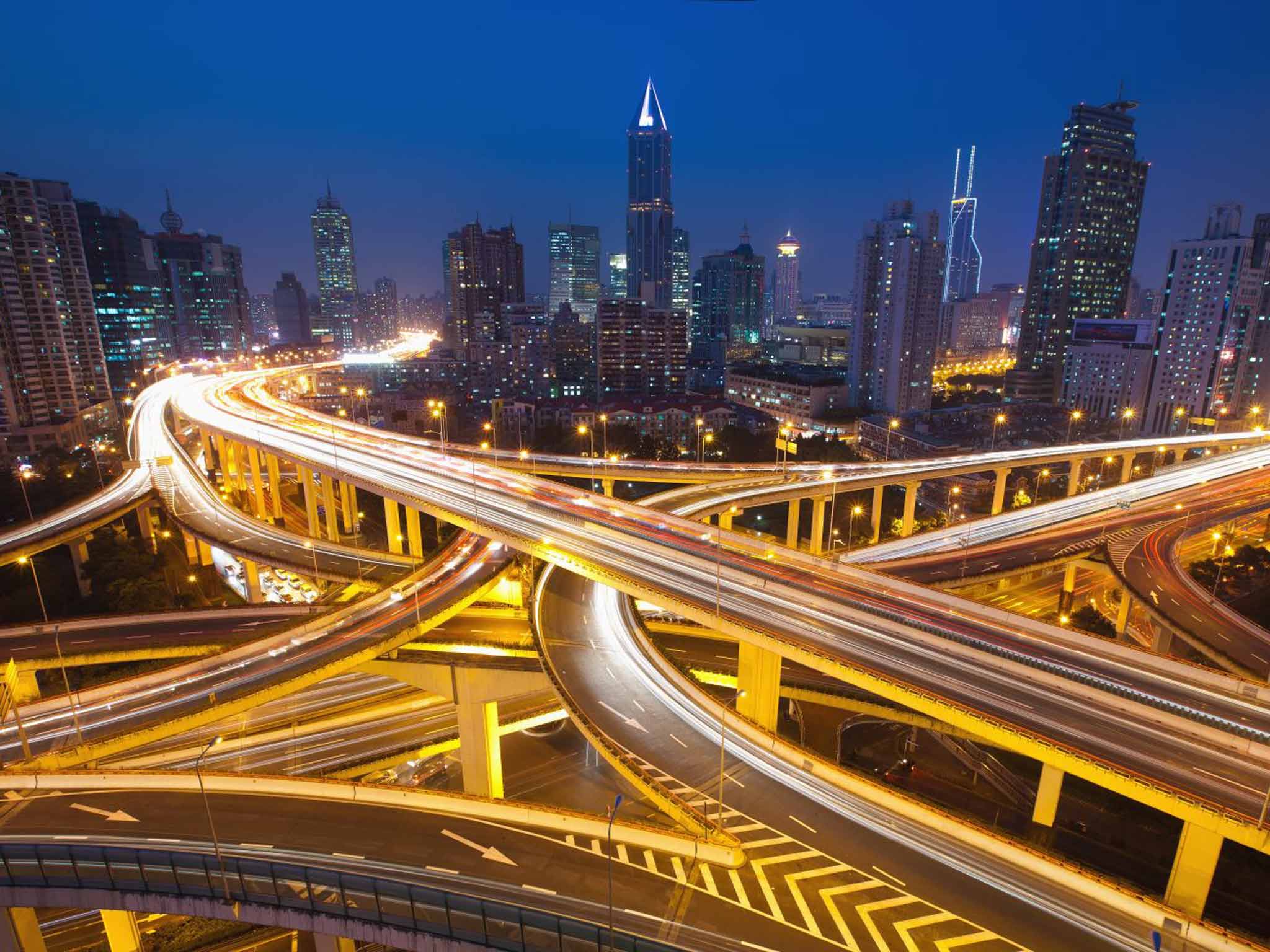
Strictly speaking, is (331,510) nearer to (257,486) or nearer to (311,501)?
(311,501)

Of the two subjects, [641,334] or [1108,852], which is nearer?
[1108,852]

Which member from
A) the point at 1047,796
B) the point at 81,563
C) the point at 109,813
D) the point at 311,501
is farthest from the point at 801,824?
the point at 81,563

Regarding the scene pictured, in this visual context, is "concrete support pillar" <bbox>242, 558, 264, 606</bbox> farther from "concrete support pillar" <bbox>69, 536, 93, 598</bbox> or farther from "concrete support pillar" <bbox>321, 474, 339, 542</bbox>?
"concrete support pillar" <bbox>69, 536, 93, 598</bbox>

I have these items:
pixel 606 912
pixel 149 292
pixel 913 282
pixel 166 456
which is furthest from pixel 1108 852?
pixel 149 292

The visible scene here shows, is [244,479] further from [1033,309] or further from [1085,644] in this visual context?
[1033,309]

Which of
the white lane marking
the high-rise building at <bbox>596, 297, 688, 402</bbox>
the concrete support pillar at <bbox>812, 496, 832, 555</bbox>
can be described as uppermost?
the high-rise building at <bbox>596, 297, 688, 402</bbox>

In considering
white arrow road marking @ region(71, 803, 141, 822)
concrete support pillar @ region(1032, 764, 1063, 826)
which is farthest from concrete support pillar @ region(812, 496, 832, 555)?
white arrow road marking @ region(71, 803, 141, 822)
